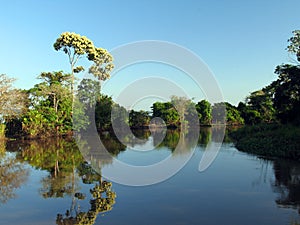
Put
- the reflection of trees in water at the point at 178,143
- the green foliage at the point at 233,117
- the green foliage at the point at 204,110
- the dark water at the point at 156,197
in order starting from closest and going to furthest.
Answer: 1. the dark water at the point at 156,197
2. the reflection of trees in water at the point at 178,143
3. the green foliage at the point at 204,110
4. the green foliage at the point at 233,117

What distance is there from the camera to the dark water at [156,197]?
4738 millimetres

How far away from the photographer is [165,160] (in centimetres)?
1127

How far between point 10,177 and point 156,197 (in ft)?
15.8

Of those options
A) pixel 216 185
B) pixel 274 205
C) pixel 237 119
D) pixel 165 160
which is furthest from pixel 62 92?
pixel 237 119

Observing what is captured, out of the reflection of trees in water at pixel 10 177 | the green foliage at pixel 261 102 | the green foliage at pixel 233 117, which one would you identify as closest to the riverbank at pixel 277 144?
the reflection of trees in water at pixel 10 177

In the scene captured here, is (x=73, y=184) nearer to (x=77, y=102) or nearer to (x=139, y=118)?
(x=77, y=102)

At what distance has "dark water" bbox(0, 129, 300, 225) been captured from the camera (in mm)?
4738

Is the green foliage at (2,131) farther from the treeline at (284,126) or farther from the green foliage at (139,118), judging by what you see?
the green foliage at (139,118)

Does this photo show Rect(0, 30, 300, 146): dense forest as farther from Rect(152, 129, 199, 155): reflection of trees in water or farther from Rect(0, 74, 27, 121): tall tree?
Rect(152, 129, 199, 155): reflection of trees in water

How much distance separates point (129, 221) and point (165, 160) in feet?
22.2

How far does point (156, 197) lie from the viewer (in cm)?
606

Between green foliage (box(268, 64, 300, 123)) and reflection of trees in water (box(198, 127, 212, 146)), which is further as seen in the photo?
reflection of trees in water (box(198, 127, 212, 146))

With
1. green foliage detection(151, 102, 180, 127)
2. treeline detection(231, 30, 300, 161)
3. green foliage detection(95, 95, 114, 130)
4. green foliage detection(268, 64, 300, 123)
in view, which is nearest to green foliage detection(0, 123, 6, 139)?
green foliage detection(95, 95, 114, 130)

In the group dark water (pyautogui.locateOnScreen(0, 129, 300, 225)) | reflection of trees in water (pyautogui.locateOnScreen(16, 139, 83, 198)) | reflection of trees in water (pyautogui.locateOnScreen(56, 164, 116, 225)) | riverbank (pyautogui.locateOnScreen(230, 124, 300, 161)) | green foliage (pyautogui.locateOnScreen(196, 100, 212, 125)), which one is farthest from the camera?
green foliage (pyautogui.locateOnScreen(196, 100, 212, 125))
